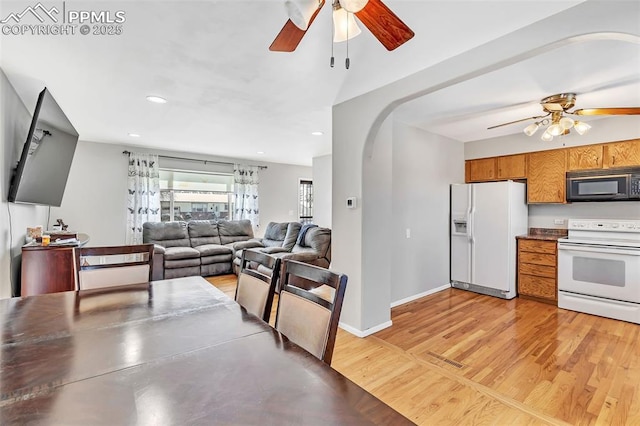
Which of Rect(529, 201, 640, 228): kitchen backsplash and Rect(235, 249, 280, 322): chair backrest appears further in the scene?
Rect(529, 201, 640, 228): kitchen backsplash

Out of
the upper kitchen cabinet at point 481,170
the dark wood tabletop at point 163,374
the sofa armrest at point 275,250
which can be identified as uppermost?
the upper kitchen cabinet at point 481,170

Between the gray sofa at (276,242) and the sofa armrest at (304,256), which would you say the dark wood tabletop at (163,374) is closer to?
the sofa armrest at (304,256)

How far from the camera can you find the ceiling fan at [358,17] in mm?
1163

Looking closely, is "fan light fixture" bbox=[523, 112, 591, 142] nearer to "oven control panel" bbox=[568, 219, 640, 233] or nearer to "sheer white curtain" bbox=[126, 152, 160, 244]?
"oven control panel" bbox=[568, 219, 640, 233]

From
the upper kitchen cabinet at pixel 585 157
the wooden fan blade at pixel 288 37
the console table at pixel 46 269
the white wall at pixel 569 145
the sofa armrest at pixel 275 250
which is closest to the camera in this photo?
the wooden fan blade at pixel 288 37

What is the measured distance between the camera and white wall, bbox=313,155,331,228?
6445mm

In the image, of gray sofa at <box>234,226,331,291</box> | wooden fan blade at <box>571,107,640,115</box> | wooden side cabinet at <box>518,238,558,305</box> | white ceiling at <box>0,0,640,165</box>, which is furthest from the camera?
gray sofa at <box>234,226,331,291</box>

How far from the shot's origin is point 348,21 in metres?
1.41

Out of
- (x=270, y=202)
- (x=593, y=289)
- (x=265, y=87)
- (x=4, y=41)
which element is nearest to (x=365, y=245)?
(x=265, y=87)

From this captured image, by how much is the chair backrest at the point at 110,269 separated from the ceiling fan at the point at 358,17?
164 centimetres

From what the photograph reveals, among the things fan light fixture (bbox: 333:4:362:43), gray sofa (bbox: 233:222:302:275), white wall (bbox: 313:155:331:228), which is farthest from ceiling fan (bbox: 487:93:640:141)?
white wall (bbox: 313:155:331:228)

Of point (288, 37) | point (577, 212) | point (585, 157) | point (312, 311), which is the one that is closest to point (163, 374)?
point (312, 311)

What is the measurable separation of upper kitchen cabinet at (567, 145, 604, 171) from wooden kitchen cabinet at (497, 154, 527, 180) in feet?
1.68

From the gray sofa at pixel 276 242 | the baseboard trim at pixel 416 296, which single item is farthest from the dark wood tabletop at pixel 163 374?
the gray sofa at pixel 276 242
